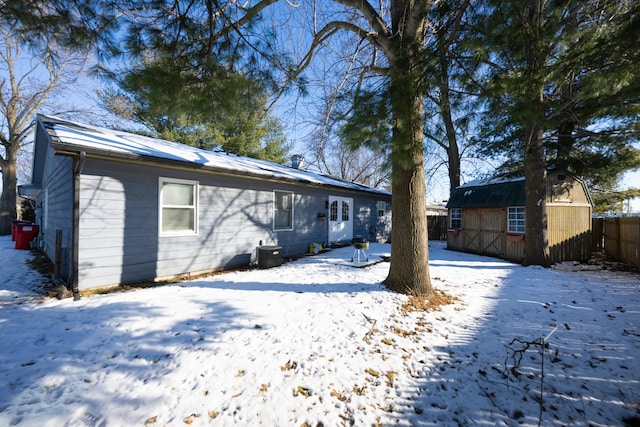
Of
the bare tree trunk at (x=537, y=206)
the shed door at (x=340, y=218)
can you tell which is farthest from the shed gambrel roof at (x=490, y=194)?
the shed door at (x=340, y=218)

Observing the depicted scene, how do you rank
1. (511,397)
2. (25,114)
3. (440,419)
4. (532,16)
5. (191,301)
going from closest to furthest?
(440,419) < (511,397) < (532,16) < (191,301) < (25,114)

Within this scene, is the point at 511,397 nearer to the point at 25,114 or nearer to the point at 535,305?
the point at 535,305

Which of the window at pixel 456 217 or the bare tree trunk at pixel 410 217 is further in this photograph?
the window at pixel 456 217

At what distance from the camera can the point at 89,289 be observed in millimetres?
4828

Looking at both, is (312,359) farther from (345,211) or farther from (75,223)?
(345,211)

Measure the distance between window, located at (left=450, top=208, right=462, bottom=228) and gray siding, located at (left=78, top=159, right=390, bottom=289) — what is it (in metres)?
8.18

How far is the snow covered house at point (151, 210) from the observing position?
484 centimetres

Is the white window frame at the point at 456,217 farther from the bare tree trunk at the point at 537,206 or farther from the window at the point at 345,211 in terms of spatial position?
the window at the point at 345,211

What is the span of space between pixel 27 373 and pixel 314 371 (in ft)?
9.03

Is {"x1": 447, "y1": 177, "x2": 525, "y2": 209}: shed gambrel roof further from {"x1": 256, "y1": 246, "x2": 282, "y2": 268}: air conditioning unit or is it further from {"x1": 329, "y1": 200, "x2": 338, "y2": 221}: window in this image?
{"x1": 256, "y1": 246, "x2": 282, "y2": 268}: air conditioning unit

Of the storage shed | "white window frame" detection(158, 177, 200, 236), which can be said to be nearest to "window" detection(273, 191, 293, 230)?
"white window frame" detection(158, 177, 200, 236)

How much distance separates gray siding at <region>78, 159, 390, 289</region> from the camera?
491 cm

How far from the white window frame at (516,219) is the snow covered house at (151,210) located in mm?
7334

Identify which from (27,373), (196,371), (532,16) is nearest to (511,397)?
(196,371)
